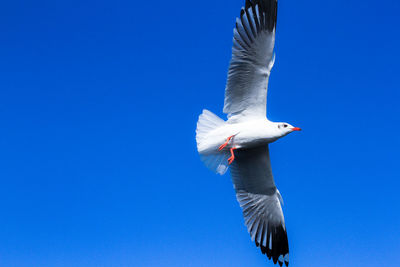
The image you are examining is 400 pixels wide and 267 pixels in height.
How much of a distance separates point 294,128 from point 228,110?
110 centimetres

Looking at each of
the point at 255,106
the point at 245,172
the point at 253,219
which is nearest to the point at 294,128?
the point at 255,106

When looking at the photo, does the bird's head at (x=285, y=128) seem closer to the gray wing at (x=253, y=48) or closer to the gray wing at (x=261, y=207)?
the gray wing at (x=253, y=48)

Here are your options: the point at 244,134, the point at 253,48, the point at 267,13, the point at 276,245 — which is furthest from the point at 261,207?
the point at 267,13

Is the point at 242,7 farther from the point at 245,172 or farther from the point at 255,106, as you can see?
the point at 245,172

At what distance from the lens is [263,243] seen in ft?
27.8

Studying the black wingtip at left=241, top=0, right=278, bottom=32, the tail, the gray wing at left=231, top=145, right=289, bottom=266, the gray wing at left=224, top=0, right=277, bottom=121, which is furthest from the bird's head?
the black wingtip at left=241, top=0, right=278, bottom=32

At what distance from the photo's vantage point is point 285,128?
7.32 meters

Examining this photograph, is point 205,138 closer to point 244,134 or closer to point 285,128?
point 244,134

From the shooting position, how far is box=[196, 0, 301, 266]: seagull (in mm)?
7020

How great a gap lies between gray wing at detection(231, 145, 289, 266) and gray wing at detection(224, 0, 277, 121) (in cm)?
159

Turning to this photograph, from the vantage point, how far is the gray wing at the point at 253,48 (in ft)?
22.9

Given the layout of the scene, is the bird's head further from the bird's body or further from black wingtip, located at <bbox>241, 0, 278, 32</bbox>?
black wingtip, located at <bbox>241, 0, 278, 32</bbox>

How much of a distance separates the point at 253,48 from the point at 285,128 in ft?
4.52

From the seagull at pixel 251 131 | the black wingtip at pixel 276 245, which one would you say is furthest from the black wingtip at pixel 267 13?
the black wingtip at pixel 276 245
